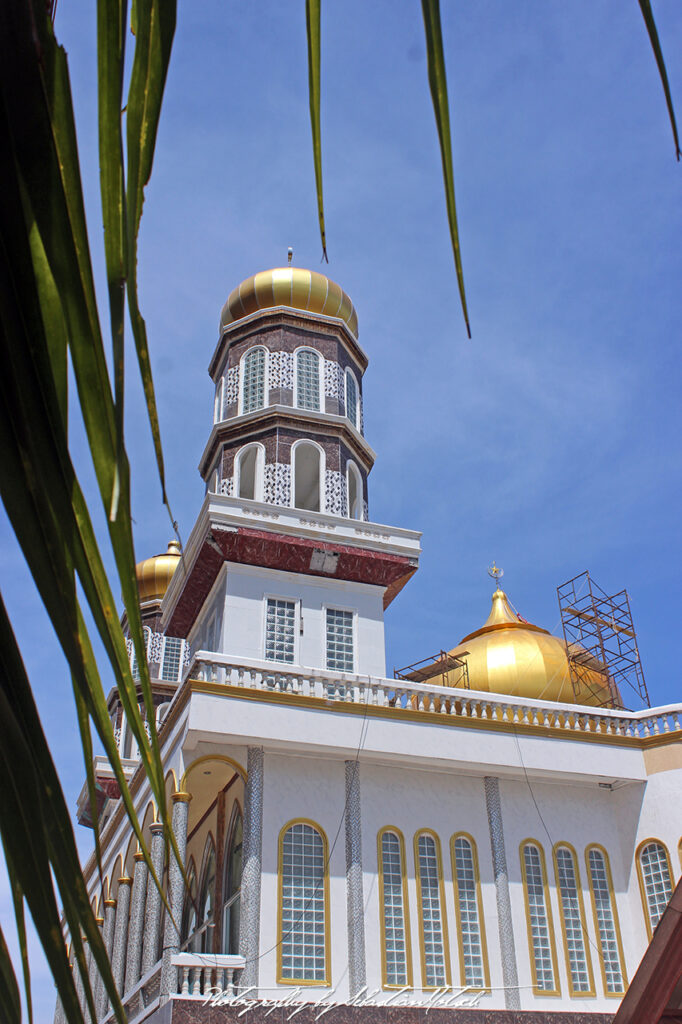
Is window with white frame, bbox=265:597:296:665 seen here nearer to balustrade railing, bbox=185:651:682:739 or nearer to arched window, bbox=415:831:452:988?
balustrade railing, bbox=185:651:682:739

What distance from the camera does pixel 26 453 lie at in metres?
1.02

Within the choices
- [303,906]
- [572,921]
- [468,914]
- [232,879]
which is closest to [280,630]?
[232,879]

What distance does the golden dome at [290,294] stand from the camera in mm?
28203

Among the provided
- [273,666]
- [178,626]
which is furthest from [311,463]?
[273,666]

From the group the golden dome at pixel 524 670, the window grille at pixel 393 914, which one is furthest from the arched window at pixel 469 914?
the golden dome at pixel 524 670

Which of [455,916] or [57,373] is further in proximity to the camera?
[455,916]

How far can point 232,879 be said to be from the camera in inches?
766

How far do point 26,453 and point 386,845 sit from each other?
18957mm

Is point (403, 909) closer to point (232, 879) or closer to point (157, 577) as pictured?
point (232, 879)

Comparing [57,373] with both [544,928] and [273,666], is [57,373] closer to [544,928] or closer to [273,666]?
[273,666]

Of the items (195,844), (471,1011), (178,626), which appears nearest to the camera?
(471,1011)

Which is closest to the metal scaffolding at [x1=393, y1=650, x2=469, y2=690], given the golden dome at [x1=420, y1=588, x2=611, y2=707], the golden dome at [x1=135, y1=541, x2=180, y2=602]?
the golden dome at [x1=420, y1=588, x2=611, y2=707]

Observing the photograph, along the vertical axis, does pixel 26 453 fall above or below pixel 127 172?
below

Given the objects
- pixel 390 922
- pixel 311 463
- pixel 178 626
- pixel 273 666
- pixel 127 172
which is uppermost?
pixel 311 463
